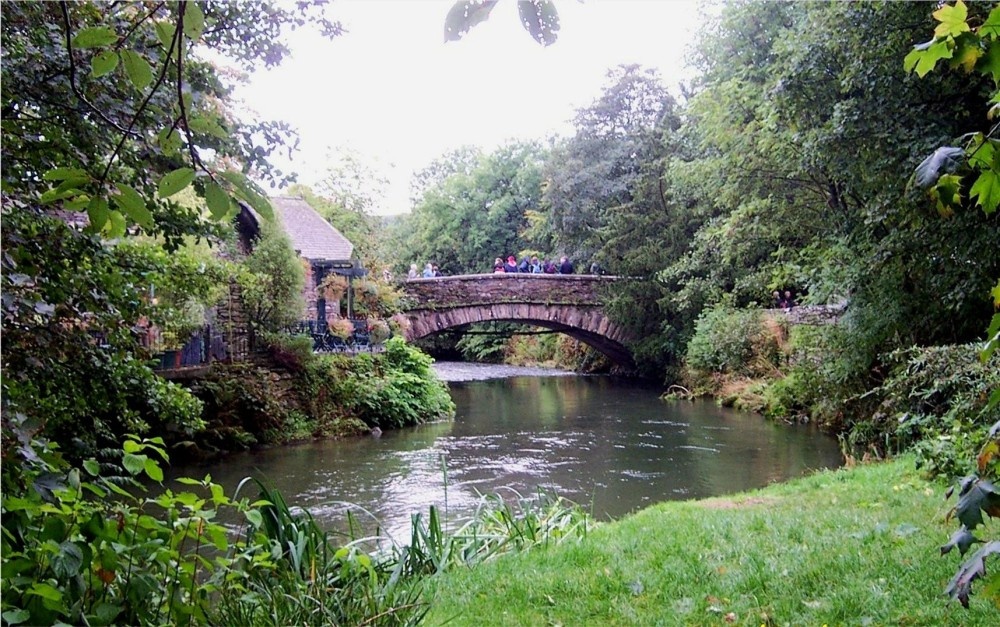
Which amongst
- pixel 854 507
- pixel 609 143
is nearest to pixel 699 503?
pixel 854 507

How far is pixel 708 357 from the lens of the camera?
57.7ft

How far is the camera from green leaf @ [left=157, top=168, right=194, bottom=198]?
4.13 ft

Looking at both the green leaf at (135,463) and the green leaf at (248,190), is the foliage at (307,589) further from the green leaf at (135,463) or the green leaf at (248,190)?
the green leaf at (248,190)

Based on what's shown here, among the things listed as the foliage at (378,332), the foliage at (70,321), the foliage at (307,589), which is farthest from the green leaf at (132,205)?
the foliage at (378,332)

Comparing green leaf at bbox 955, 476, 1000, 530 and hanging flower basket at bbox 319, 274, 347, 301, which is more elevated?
hanging flower basket at bbox 319, 274, 347, 301

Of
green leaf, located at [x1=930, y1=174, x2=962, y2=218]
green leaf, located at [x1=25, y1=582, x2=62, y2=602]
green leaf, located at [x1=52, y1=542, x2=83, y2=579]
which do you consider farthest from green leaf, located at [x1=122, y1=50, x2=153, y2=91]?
green leaf, located at [x1=930, y1=174, x2=962, y2=218]

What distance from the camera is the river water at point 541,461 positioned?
8.17 meters

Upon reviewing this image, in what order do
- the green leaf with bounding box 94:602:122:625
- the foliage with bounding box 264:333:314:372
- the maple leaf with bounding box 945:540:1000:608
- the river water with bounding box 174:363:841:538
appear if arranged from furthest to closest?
the foliage with bounding box 264:333:314:372 → the river water with bounding box 174:363:841:538 → the green leaf with bounding box 94:602:122:625 → the maple leaf with bounding box 945:540:1000:608

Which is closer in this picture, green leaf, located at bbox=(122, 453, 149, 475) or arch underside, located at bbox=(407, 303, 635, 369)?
green leaf, located at bbox=(122, 453, 149, 475)

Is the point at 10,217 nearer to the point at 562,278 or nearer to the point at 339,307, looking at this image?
the point at 339,307

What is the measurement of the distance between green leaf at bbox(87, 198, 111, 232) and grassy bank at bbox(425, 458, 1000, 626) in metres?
2.65

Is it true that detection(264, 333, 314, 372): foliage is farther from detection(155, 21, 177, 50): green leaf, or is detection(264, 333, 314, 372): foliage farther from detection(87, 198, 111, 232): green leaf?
detection(155, 21, 177, 50): green leaf

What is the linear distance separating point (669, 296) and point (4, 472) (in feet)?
63.4

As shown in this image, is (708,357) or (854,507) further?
(708,357)
